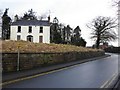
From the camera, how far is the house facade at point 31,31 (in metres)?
85.2

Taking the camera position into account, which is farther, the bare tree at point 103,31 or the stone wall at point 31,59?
the bare tree at point 103,31

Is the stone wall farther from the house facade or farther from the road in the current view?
the house facade

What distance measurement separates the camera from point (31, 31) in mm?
86500

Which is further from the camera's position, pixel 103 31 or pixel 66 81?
pixel 103 31

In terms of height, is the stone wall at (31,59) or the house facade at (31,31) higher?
the house facade at (31,31)

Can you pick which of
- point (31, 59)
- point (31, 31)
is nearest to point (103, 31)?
point (31, 31)

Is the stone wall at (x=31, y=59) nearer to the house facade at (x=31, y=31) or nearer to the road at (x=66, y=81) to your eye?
the road at (x=66, y=81)

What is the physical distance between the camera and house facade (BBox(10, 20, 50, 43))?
8519 centimetres

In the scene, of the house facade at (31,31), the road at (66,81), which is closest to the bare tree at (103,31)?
the house facade at (31,31)

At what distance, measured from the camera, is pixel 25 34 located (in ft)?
281

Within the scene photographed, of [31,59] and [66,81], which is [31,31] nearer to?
[31,59]

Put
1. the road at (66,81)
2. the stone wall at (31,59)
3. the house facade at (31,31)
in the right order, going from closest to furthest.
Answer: the road at (66,81) → the stone wall at (31,59) → the house facade at (31,31)

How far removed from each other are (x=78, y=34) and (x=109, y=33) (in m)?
50.2

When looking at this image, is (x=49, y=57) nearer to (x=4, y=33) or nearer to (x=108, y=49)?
(x=4, y=33)
